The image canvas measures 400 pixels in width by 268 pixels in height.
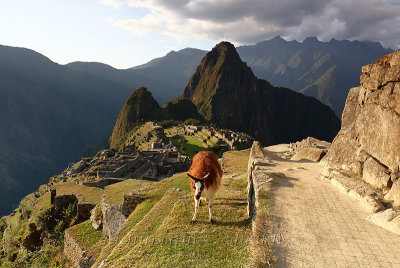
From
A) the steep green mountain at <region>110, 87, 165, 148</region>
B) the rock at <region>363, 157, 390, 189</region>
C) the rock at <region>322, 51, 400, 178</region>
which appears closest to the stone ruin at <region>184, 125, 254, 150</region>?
the rock at <region>322, 51, 400, 178</region>

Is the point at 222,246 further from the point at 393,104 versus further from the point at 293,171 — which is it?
the point at 393,104

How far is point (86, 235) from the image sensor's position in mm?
14359

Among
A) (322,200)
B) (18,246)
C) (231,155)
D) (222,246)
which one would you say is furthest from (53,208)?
(322,200)

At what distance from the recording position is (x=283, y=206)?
870 cm

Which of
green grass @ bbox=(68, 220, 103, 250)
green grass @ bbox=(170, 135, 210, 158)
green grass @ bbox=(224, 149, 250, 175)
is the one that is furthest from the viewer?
green grass @ bbox=(170, 135, 210, 158)

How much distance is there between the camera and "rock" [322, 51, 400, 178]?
9.80m

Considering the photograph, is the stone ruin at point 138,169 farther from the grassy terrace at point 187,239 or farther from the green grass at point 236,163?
the grassy terrace at point 187,239

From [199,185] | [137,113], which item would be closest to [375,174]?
[199,185]

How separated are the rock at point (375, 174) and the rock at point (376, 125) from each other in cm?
29

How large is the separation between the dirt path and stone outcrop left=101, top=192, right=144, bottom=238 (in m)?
7.86

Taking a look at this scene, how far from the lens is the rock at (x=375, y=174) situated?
9.44 metres

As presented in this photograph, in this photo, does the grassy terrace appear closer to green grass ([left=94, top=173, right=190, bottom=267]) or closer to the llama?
green grass ([left=94, top=173, right=190, bottom=267])

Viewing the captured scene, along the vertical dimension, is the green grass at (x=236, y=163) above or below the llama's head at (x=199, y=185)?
below

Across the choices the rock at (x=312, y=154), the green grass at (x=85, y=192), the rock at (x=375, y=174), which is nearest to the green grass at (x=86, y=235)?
the green grass at (x=85, y=192)
